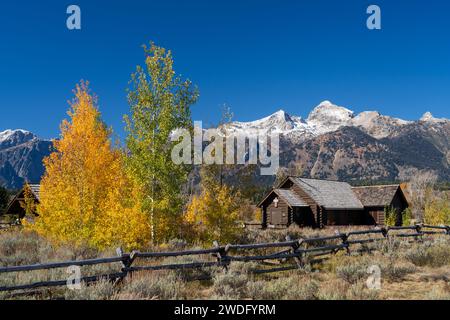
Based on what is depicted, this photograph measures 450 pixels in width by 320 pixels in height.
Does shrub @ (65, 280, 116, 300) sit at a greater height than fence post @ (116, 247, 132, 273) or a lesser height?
lesser

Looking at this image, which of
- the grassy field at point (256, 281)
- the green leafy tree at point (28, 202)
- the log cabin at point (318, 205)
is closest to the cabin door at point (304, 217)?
the log cabin at point (318, 205)

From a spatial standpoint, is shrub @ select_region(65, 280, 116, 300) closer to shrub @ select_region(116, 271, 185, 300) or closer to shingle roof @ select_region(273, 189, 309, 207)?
shrub @ select_region(116, 271, 185, 300)

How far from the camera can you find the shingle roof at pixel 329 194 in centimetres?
4237

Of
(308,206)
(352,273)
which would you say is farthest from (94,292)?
(308,206)

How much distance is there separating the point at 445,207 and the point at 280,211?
16.1 meters

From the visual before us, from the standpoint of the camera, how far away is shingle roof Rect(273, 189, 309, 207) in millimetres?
40581

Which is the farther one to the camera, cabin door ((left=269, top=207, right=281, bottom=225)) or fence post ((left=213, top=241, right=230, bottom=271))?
cabin door ((left=269, top=207, right=281, bottom=225))

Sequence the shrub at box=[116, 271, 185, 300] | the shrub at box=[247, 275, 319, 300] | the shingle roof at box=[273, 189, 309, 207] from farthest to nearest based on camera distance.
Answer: the shingle roof at box=[273, 189, 309, 207]
the shrub at box=[247, 275, 319, 300]
the shrub at box=[116, 271, 185, 300]

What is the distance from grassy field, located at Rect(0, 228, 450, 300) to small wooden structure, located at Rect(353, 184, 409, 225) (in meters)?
28.3

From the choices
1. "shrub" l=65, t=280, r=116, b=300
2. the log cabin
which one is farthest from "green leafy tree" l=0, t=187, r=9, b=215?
"shrub" l=65, t=280, r=116, b=300

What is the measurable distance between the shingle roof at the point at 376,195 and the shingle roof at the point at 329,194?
30.7 inches

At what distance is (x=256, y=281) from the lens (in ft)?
39.3

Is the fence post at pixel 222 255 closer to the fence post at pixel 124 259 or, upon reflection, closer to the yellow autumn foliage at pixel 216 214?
the fence post at pixel 124 259
